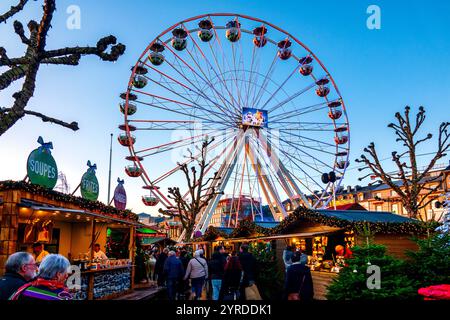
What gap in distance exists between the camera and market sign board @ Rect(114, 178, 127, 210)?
1628 cm

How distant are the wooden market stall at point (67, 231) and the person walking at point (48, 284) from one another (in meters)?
6.02

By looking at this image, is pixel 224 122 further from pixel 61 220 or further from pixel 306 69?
pixel 61 220

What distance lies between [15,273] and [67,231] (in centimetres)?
1176

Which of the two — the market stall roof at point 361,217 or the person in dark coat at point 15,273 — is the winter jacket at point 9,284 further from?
the market stall roof at point 361,217

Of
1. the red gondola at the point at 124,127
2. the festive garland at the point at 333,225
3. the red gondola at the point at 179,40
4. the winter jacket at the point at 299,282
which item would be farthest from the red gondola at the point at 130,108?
the winter jacket at the point at 299,282

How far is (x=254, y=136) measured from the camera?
75.2 ft

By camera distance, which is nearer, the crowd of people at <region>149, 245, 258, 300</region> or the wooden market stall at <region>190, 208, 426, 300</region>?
the crowd of people at <region>149, 245, 258, 300</region>

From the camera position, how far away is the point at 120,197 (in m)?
16.7

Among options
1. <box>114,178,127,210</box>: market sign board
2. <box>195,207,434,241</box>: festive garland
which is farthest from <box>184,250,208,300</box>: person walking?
<box>114,178,127,210</box>: market sign board

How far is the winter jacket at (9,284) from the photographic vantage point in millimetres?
3297

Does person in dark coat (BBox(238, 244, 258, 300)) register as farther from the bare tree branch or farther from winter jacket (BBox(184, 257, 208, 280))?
the bare tree branch

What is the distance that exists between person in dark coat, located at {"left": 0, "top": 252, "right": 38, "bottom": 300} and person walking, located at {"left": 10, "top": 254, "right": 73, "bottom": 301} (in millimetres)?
338

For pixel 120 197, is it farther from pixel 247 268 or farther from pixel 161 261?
pixel 247 268
